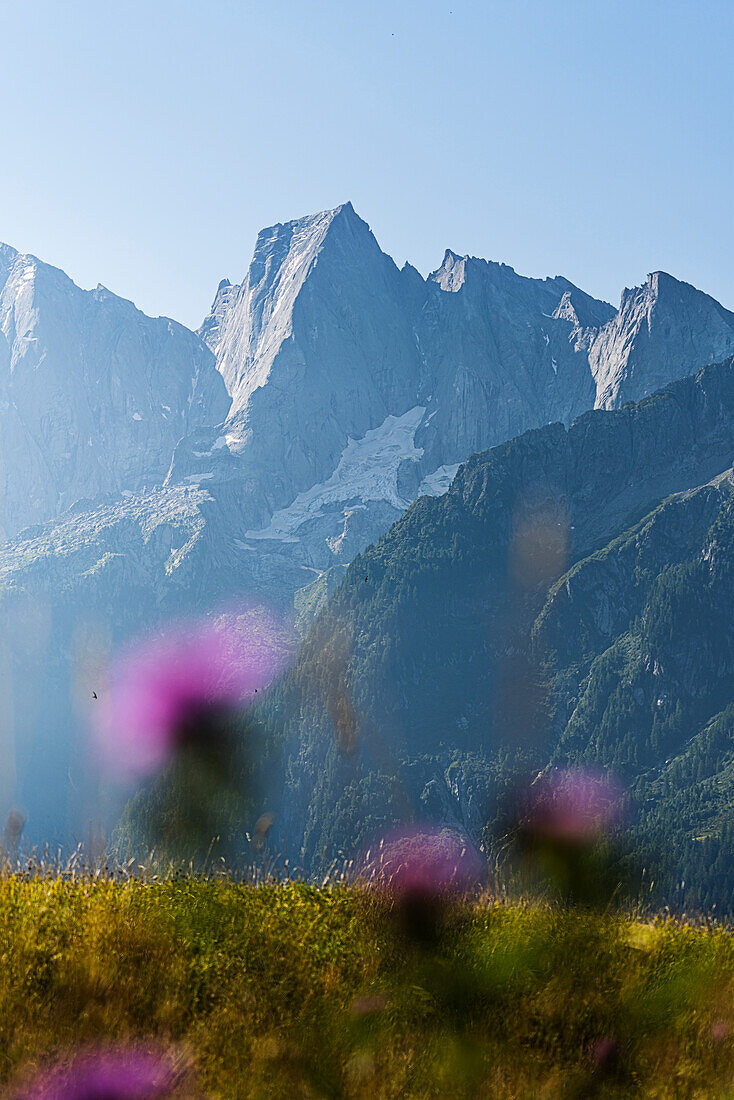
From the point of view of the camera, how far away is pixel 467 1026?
342 inches

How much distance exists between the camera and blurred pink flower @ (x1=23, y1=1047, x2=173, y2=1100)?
6816 mm

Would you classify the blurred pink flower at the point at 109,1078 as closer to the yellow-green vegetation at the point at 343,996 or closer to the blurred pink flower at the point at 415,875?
the yellow-green vegetation at the point at 343,996

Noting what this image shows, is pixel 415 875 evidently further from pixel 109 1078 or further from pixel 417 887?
pixel 109 1078

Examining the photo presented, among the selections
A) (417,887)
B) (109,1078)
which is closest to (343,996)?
(109,1078)

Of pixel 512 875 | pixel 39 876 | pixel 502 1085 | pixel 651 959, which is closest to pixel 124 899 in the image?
pixel 39 876

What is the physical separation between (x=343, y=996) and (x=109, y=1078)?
2.63 m

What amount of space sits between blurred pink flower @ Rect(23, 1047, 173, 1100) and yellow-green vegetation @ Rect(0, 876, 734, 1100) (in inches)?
7.0

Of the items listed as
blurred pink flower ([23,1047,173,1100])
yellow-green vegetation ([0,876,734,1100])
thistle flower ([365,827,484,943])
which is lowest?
blurred pink flower ([23,1047,173,1100])

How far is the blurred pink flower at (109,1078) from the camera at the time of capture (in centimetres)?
682

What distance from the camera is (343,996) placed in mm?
8859

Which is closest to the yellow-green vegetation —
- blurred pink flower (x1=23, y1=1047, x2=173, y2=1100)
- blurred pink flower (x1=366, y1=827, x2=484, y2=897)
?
blurred pink flower (x1=23, y1=1047, x2=173, y2=1100)

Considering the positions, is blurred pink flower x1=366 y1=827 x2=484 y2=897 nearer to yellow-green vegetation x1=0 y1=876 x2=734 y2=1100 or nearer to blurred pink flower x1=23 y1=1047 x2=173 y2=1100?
yellow-green vegetation x1=0 y1=876 x2=734 y2=1100

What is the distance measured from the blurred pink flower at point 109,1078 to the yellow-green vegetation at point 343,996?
18 centimetres

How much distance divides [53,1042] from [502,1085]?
3809 millimetres
